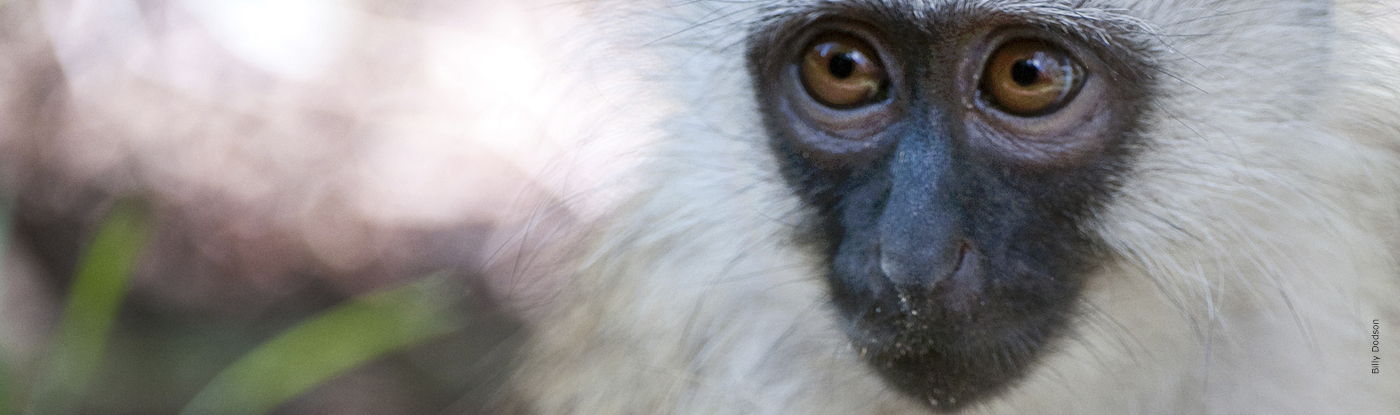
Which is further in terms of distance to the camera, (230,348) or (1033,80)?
(230,348)

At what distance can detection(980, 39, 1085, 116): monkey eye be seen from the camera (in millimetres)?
1181

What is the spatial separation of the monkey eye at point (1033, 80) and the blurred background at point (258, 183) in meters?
1.56

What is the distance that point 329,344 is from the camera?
8.03 ft

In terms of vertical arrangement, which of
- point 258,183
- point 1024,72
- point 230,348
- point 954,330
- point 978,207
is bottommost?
point 954,330

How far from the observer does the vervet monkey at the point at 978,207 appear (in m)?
1.17

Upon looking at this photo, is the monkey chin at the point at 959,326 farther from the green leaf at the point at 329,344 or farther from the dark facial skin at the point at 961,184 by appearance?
the green leaf at the point at 329,344

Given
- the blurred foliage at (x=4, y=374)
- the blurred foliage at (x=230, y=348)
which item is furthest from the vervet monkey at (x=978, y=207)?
the blurred foliage at (x=4, y=374)

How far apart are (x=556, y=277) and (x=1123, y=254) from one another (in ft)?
2.85

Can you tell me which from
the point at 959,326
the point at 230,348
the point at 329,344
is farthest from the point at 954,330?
the point at 230,348

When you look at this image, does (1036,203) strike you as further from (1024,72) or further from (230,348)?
(230,348)

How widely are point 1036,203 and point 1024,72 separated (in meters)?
0.14

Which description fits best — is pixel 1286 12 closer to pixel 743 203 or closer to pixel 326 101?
pixel 743 203

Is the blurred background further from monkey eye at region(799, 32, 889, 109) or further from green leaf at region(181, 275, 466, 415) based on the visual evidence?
monkey eye at region(799, 32, 889, 109)

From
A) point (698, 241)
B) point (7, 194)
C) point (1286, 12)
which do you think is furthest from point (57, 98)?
point (1286, 12)
